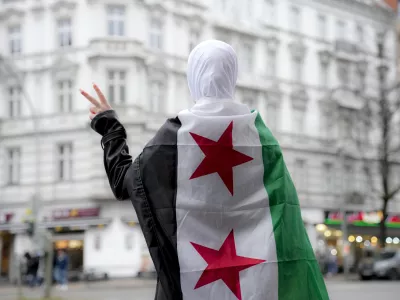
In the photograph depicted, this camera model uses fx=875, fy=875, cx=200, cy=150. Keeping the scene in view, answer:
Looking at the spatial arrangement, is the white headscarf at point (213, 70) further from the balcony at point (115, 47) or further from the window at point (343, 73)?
the window at point (343, 73)

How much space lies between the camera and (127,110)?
128 feet

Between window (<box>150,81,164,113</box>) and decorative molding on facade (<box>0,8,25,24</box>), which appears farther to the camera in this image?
decorative molding on facade (<box>0,8,25,24</box>)

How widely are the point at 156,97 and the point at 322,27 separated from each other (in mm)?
13620

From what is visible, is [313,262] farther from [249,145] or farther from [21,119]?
[21,119]

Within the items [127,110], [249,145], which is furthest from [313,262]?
[127,110]

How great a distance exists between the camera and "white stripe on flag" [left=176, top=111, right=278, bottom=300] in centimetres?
317

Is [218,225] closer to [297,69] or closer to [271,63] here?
[271,63]

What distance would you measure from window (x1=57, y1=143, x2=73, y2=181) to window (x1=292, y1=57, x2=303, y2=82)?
561 inches

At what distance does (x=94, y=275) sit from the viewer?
37188mm

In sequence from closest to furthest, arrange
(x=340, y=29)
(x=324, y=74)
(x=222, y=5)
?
(x=222, y=5), (x=324, y=74), (x=340, y=29)

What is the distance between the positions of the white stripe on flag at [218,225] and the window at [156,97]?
37.3 m

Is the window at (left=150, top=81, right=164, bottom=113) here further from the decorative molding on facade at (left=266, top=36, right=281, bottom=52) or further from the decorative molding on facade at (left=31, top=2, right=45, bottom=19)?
the decorative molding on facade at (left=266, top=36, right=281, bottom=52)

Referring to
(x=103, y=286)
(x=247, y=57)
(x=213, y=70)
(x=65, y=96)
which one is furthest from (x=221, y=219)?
(x=247, y=57)

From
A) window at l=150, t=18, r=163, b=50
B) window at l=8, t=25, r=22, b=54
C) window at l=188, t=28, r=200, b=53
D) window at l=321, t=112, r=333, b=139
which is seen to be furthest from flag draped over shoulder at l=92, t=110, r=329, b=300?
window at l=321, t=112, r=333, b=139
